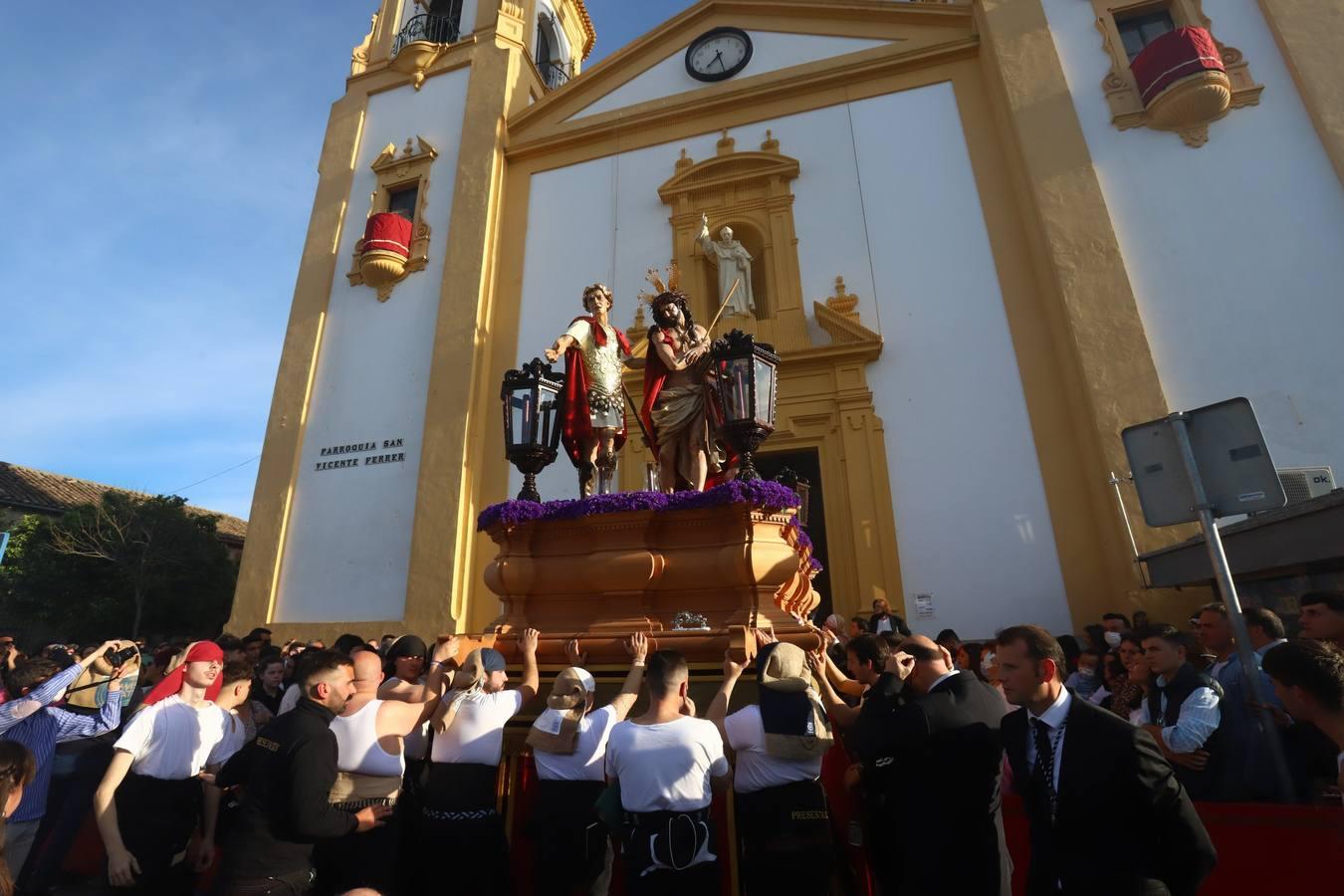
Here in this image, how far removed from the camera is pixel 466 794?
2.64 m

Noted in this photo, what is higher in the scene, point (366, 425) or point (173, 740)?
point (366, 425)

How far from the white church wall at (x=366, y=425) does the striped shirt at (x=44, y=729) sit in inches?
268

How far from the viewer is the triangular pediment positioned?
11.4m

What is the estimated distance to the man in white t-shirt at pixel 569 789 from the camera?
262 cm

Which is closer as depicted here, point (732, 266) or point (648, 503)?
point (648, 503)

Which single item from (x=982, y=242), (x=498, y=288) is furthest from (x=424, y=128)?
(x=982, y=242)

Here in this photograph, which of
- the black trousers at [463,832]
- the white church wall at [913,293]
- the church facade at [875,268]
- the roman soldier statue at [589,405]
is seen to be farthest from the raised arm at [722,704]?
the white church wall at [913,293]

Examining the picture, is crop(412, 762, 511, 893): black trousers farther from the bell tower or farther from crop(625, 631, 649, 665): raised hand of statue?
the bell tower

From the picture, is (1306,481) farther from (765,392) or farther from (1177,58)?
(765,392)

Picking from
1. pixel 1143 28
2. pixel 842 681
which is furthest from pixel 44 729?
pixel 1143 28

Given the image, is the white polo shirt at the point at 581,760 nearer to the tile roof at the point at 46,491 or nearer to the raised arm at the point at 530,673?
the raised arm at the point at 530,673

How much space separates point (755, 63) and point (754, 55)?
20cm

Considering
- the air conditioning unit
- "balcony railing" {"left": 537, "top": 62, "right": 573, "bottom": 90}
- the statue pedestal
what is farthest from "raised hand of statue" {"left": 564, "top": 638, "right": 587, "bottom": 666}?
"balcony railing" {"left": 537, "top": 62, "right": 573, "bottom": 90}

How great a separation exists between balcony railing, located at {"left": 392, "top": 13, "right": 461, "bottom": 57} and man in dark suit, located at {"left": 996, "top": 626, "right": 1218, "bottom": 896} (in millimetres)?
16587
